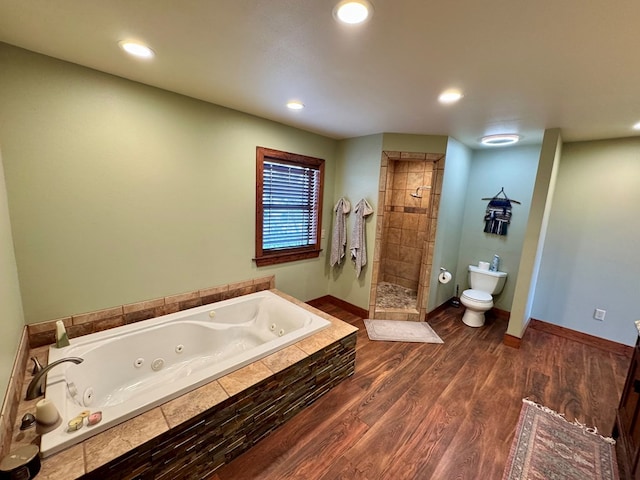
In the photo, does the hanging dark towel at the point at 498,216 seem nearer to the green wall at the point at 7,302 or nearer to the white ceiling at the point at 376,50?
the white ceiling at the point at 376,50

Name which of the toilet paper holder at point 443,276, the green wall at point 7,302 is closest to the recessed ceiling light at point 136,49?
the green wall at point 7,302

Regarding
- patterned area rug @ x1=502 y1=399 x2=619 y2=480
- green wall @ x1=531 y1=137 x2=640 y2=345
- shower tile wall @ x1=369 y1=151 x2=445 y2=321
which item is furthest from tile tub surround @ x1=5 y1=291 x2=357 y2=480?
green wall @ x1=531 y1=137 x2=640 y2=345

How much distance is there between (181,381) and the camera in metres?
1.51

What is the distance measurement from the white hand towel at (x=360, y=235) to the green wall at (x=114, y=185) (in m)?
1.34

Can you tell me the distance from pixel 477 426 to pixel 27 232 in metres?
3.32

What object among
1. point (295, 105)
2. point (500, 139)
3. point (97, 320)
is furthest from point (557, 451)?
point (97, 320)

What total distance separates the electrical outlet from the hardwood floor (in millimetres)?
362

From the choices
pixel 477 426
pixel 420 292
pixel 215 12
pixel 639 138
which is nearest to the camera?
pixel 215 12

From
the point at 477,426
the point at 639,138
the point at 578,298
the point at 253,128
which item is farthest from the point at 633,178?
the point at 253,128

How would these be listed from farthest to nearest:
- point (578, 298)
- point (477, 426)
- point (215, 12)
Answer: point (578, 298), point (477, 426), point (215, 12)

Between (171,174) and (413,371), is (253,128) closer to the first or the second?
(171,174)

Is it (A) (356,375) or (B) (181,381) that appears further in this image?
(A) (356,375)

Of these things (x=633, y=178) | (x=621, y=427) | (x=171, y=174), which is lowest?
(x=621, y=427)

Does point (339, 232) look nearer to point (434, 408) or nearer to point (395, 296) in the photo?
point (395, 296)
